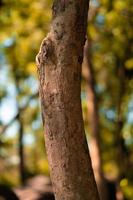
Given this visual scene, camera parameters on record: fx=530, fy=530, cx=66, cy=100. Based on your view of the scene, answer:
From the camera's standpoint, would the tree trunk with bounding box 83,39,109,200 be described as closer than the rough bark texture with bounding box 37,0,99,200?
No

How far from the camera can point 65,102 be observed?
4.98 metres

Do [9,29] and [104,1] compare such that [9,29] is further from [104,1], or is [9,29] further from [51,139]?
[51,139]

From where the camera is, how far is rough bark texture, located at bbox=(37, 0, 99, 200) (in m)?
4.91

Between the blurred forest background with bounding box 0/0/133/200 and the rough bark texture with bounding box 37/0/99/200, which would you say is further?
the blurred forest background with bounding box 0/0/133/200

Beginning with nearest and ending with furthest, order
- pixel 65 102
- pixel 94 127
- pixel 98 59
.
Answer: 1. pixel 65 102
2. pixel 94 127
3. pixel 98 59

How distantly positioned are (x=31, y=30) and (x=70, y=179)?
15333 millimetres

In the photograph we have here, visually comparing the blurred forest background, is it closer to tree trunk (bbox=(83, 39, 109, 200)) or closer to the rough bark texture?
tree trunk (bbox=(83, 39, 109, 200))

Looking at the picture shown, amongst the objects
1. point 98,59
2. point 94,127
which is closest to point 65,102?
point 94,127

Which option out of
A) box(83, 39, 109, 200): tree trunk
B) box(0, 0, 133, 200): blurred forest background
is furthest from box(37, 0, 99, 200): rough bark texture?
box(83, 39, 109, 200): tree trunk

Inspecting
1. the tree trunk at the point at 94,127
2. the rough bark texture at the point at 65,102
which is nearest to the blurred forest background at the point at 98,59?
the tree trunk at the point at 94,127

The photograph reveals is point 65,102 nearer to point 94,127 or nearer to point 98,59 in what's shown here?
point 94,127

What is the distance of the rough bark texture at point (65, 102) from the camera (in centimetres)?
491

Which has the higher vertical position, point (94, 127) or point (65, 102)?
point (65, 102)

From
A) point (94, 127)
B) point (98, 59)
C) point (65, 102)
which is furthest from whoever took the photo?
point (98, 59)
